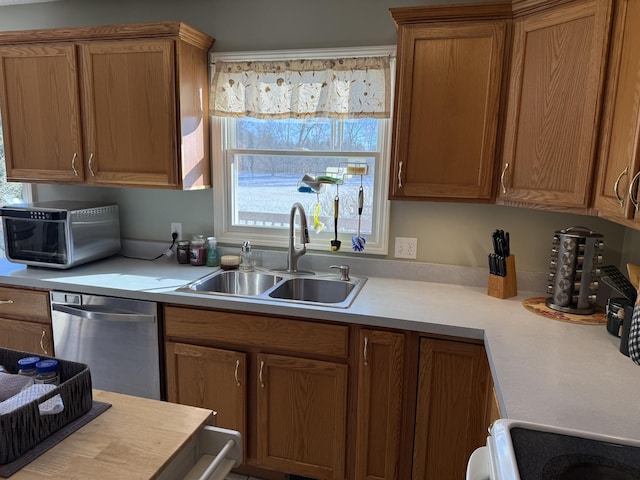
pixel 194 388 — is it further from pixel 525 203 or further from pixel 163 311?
pixel 525 203

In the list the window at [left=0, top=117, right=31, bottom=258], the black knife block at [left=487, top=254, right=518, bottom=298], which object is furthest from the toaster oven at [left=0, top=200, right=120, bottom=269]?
the black knife block at [left=487, top=254, right=518, bottom=298]

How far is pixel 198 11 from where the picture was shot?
8.21 feet

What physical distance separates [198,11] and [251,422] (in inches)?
85.8

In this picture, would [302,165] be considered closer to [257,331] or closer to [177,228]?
[177,228]

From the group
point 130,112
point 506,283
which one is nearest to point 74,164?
point 130,112

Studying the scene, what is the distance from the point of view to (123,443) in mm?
929

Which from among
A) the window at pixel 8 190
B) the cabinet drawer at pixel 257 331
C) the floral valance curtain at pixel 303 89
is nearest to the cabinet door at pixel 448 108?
the floral valance curtain at pixel 303 89

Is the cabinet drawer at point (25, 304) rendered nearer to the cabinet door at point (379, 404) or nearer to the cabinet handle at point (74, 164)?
the cabinet handle at point (74, 164)

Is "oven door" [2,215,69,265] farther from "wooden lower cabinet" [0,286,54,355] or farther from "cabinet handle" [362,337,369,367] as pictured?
"cabinet handle" [362,337,369,367]

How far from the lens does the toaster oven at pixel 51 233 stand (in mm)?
2340

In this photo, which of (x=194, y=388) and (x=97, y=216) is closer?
(x=194, y=388)

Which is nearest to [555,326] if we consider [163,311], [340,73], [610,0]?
[610,0]

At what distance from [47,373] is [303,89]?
1.80 meters

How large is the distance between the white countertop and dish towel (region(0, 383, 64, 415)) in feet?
3.42
